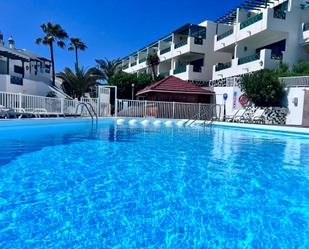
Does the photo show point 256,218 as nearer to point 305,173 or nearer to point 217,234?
point 217,234

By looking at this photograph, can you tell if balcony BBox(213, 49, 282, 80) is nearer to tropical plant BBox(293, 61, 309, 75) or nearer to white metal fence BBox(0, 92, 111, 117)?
tropical plant BBox(293, 61, 309, 75)

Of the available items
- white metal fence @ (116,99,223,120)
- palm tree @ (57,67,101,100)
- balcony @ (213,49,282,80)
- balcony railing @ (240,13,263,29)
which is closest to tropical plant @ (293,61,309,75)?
balcony @ (213,49,282,80)

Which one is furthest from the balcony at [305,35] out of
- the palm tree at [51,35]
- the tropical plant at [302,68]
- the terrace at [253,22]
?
the palm tree at [51,35]

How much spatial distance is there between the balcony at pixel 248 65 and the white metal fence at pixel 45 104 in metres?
11.0

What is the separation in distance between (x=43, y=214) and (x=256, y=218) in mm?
2728

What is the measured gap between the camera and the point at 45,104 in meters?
15.0

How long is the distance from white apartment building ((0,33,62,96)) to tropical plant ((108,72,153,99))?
21.6 feet

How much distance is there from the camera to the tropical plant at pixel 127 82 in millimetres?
A: 28703

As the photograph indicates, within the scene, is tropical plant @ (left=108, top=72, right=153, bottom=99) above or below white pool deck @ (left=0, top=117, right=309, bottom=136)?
above

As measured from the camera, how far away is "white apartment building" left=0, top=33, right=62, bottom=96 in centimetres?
2287

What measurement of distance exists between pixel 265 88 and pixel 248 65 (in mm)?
4903

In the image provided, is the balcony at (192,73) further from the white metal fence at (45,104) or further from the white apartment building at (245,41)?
the white metal fence at (45,104)

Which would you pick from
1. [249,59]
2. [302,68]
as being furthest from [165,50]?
[302,68]

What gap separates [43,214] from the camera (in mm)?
3312
